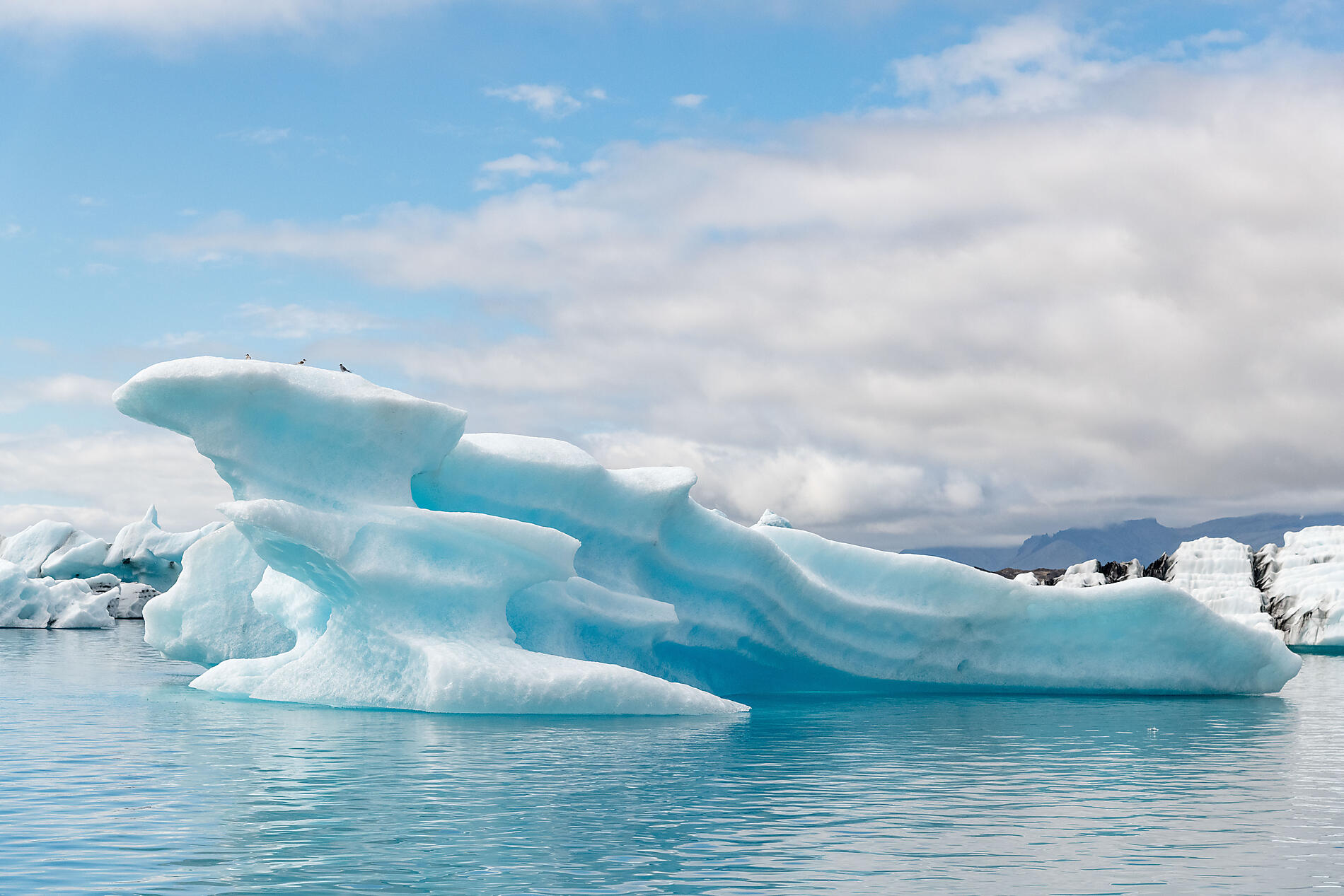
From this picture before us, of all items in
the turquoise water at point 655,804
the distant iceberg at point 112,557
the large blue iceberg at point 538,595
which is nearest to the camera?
the turquoise water at point 655,804

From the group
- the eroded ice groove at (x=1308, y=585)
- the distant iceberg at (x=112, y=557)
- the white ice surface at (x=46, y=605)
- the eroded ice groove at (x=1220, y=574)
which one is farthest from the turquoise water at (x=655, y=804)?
the distant iceberg at (x=112, y=557)

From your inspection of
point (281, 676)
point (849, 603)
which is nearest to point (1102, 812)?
point (849, 603)

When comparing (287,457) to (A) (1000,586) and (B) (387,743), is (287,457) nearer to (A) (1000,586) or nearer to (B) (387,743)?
(B) (387,743)

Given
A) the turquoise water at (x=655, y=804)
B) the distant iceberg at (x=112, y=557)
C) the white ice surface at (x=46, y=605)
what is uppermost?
the distant iceberg at (x=112, y=557)

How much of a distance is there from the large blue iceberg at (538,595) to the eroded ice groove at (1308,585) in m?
26.2

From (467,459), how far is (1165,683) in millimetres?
11480

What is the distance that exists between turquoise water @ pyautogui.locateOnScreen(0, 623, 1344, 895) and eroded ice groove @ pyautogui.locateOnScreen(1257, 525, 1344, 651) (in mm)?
32318

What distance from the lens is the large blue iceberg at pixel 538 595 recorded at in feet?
44.4

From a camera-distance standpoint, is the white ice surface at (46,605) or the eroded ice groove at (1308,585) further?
the eroded ice groove at (1308,585)

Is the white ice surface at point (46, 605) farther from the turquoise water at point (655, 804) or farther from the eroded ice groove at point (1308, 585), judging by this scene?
the eroded ice groove at point (1308, 585)

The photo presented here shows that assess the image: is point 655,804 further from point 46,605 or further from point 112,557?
point 112,557

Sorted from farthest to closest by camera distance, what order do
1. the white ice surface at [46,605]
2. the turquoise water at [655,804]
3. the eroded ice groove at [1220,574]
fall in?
the eroded ice groove at [1220,574], the white ice surface at [46,605], the turquoise water at [655,804]

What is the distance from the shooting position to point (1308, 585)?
142ft

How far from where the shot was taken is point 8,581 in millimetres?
40344
